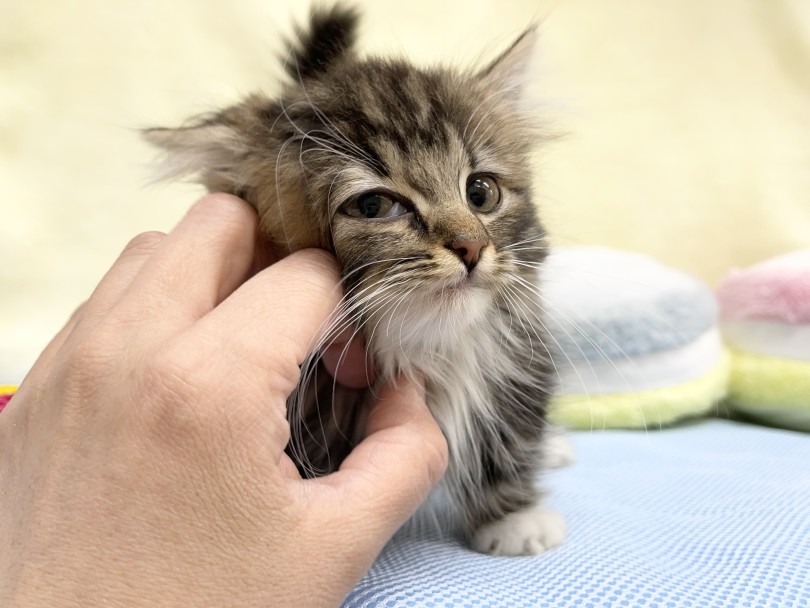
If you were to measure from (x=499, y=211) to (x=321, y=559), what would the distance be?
0.56 metres

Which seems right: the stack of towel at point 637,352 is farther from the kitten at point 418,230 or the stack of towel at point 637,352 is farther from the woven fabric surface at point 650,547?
the kitten at point 418,230

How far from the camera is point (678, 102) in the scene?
2277mm

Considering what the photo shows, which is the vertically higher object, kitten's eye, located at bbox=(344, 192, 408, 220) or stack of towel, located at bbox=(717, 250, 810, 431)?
kitten's eye, located at bbox=(344, 192, 408, 220)

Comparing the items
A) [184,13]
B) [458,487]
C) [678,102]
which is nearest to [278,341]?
[458,487]

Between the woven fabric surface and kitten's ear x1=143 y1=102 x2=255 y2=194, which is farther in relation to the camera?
kitten's ear x1=143 y1=102 x2=255 y2=194

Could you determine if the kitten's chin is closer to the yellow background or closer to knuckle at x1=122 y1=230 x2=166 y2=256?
knuckle at x1=122 y1=230 x2=166 y2=256

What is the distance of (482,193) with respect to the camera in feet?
3.12

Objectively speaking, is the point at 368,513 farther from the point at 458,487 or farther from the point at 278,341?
the point at 458,487

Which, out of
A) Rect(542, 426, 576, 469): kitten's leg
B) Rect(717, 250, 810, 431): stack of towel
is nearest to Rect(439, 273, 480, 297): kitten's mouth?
Rect(542, 426, 576, 469): kitten's leg

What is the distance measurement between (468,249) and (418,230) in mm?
77

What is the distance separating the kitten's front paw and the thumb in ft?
0.91

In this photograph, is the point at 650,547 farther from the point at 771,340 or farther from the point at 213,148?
the point at 771,340

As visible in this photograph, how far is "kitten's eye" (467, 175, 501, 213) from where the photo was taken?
94 cm

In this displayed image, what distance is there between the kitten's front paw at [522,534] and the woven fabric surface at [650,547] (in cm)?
3
